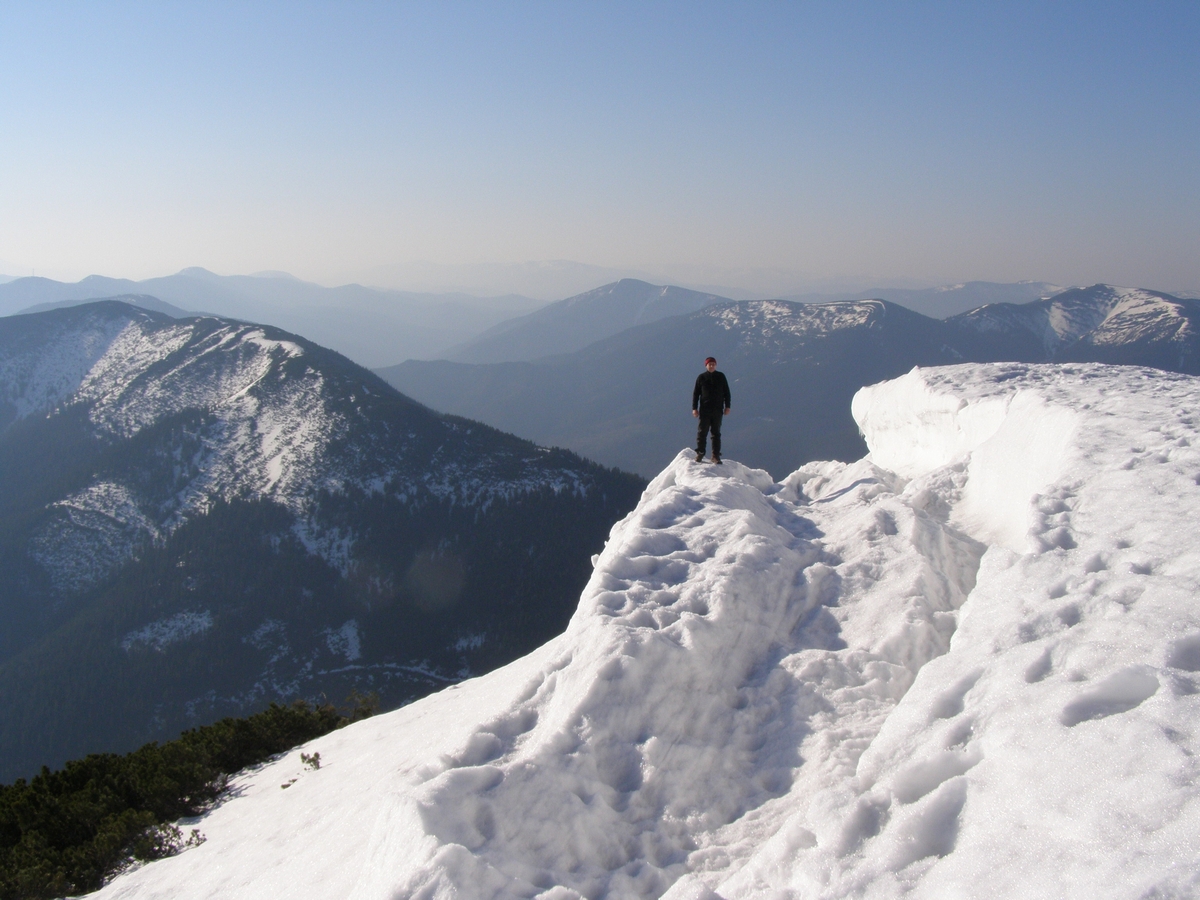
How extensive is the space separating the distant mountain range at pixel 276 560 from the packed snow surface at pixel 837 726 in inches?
5032

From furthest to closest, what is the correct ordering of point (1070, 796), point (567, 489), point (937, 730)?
point (567, 489)
point (937, 730)
point (1070, 796)

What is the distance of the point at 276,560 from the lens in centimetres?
15262

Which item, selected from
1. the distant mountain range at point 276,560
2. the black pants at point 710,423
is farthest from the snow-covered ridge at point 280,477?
the black pants at point 710,423

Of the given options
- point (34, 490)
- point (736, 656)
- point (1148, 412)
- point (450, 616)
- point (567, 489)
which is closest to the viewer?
point (736, 656)

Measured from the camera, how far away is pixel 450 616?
149375mm

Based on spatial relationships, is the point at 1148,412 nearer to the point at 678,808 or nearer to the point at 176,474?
the point at 678,808

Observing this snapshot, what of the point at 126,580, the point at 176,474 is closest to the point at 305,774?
the point at 126,580

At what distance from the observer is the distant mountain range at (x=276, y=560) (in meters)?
129

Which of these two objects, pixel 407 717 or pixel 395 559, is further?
pixel 395 559

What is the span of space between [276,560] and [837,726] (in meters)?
165

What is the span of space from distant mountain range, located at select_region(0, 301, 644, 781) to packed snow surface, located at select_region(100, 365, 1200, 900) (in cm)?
12781

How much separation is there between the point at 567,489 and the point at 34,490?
498ft

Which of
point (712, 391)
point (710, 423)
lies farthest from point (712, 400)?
point (710, 423)

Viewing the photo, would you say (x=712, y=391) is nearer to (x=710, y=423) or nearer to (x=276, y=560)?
(x=710, y=423)
